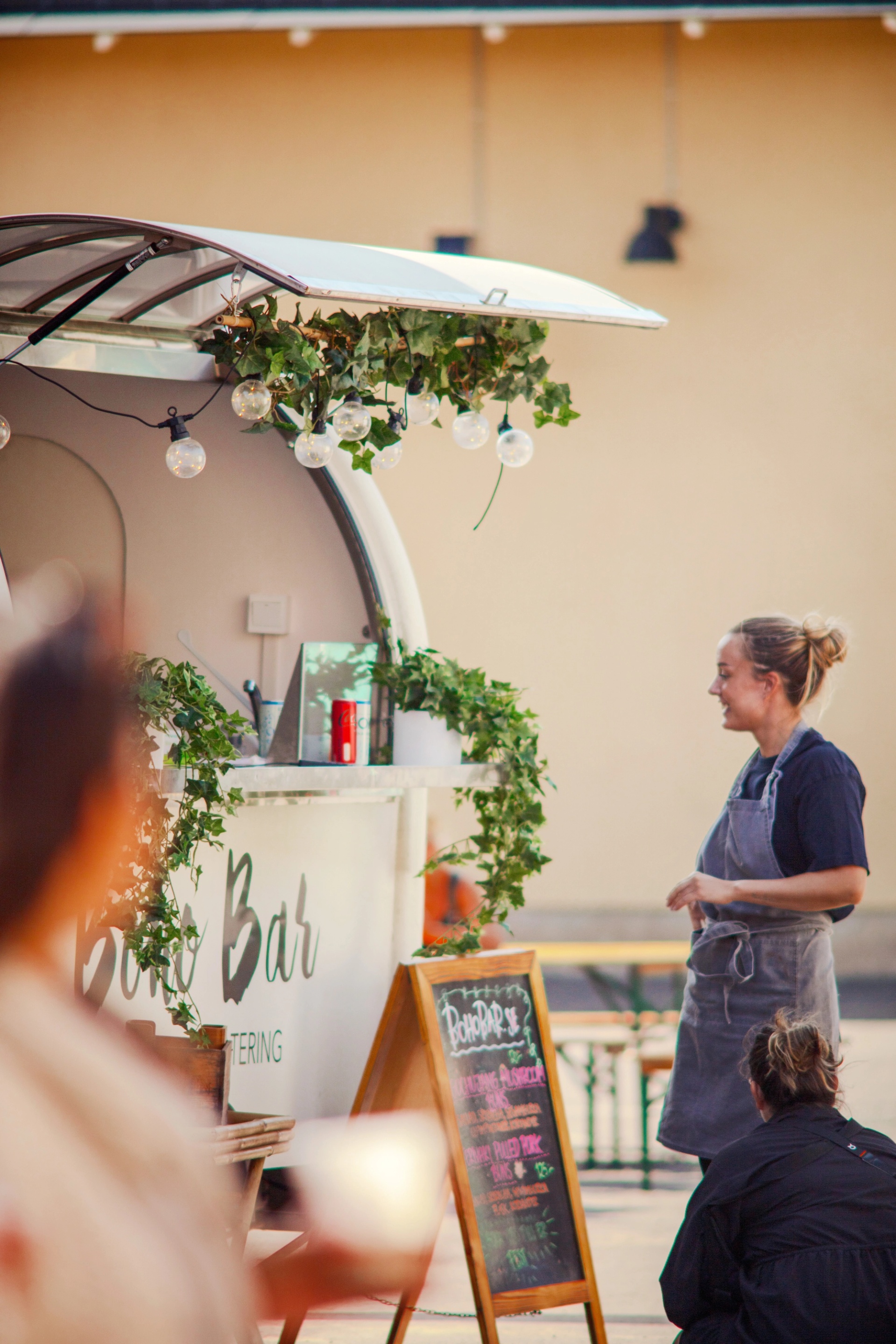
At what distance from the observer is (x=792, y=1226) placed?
254 centimetres

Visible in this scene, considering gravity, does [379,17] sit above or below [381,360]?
above

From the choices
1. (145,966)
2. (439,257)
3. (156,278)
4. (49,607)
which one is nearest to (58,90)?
(156,278)

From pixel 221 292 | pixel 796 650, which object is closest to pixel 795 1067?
pixel 796 650

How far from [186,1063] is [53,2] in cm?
747

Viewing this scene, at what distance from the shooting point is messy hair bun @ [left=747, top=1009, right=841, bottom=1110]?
8.82ft

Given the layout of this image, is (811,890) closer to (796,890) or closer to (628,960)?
(796,890)

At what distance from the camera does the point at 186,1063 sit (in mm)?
3150

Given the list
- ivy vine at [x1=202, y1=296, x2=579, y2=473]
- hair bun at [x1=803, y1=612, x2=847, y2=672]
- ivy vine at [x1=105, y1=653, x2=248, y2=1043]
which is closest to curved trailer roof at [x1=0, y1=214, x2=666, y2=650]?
ivy vine at [x1=202, y1=296, x2=579, y2=473]

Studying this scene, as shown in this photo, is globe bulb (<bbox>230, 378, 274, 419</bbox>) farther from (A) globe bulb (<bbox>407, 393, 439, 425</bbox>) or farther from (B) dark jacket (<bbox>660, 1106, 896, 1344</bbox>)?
(B) dark jacket (<bbox>660, 1106, 896, 1344</bbox>)

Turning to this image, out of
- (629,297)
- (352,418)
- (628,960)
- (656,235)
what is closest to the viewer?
(352,418)

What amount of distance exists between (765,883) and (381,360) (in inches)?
58.8

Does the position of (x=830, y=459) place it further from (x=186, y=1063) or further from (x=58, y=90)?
(x=186, y=1063)

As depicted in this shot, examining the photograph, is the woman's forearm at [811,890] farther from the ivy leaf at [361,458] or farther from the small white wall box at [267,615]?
the small white wall box at [267,615]

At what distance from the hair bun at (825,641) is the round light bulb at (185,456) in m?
1.48
